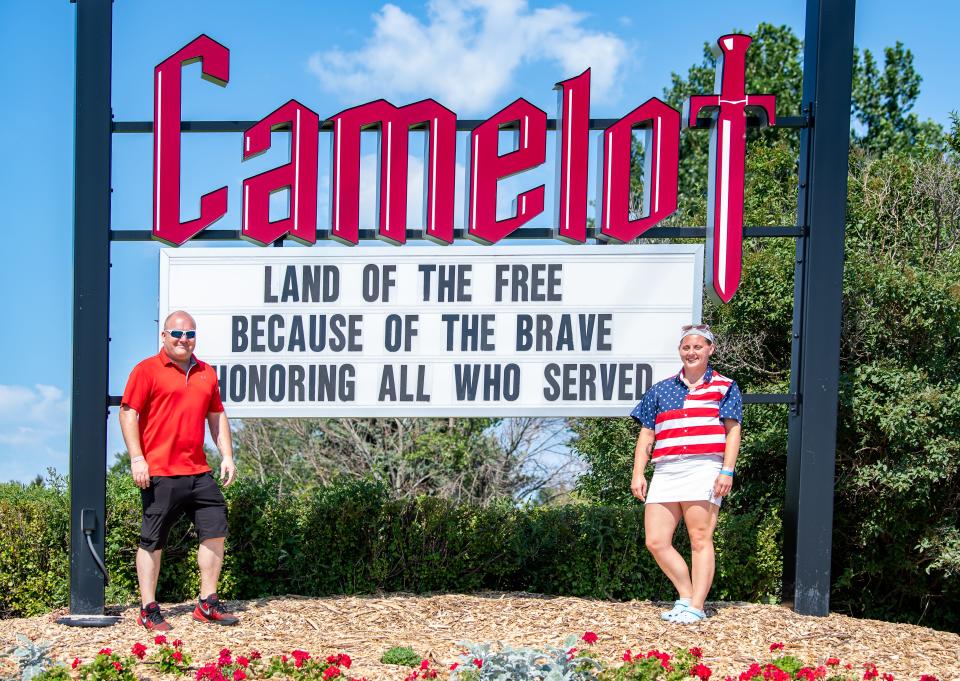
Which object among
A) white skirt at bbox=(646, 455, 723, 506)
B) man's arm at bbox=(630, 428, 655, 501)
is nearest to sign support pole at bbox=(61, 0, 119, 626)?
man's arm at bbox=(630, 428, 655, 501)

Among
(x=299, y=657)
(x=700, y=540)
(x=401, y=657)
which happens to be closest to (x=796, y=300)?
(x=700, y=540)

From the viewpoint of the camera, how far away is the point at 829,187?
8055mm

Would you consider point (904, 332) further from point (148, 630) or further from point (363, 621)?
point (148, 630)

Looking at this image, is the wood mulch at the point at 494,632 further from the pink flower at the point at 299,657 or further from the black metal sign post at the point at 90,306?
the black metal sign post at the point at 90,306

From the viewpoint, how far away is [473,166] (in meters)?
8.24

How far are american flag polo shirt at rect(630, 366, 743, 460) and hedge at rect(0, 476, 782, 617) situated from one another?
1.93m

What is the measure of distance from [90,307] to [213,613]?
8.08ft

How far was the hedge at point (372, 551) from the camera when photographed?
28.5 feet

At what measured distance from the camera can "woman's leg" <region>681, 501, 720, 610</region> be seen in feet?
23.6

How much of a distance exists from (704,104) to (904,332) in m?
3.85

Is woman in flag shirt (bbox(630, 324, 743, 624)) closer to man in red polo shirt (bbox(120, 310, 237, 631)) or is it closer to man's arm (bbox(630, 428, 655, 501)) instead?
man's arm (bbox(630, 428, 655, 501))

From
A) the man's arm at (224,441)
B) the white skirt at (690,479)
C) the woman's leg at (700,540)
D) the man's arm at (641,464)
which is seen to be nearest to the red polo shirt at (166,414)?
the man's arm at (224,441)

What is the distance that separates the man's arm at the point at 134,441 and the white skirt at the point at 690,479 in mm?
3404

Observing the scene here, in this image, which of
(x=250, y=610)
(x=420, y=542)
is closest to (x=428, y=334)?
(x=420, y=542)
